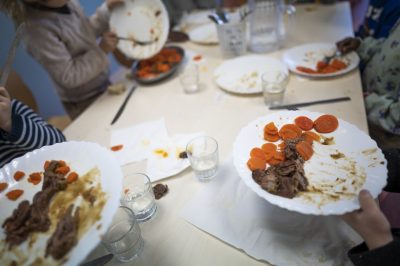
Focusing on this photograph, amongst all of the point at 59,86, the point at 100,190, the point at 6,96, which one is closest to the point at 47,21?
the point at 59,86

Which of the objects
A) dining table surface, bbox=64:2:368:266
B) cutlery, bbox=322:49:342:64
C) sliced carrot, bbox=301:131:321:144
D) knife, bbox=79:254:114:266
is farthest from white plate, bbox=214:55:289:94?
knife, bbox=79:254:114:266

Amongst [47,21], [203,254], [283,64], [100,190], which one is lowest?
[203,254]

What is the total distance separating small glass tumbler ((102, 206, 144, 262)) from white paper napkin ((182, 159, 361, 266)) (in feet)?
0.47

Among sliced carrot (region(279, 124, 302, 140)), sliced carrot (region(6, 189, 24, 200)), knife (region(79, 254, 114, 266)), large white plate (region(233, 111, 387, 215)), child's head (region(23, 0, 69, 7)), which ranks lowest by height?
knife (region(79, 254, 114, 266))

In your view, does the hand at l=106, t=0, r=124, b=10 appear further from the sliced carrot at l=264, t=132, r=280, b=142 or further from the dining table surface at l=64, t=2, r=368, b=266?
the sliced carrot at l=264, t=132, r=280, b=142

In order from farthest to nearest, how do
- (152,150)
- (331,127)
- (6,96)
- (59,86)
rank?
1. (59,86)
2. (152,150)
3. (6,96)
4. (331,127)

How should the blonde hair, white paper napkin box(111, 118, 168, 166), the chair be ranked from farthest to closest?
the chair < the blonde hair < white paper napkin box(111, 118, 168, 166)

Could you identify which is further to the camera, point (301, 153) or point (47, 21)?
point (47, 21)

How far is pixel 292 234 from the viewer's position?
0.67 m

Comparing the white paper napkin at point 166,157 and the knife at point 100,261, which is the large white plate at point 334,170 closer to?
the white paper napkin at point 166,157

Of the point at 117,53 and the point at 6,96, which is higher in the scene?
the point at 6,96

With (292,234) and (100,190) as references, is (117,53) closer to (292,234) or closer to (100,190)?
(100,190)

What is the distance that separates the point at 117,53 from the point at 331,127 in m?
1.64

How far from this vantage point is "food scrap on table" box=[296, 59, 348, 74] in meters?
1.18
